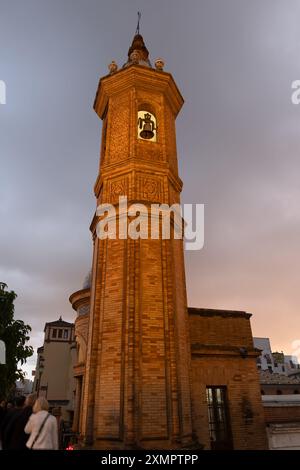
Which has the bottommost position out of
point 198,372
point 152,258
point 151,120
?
point 198,372

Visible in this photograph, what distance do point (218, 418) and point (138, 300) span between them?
14.0 ft

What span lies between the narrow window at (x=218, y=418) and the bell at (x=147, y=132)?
7.93m

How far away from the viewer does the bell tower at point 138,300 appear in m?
6.94

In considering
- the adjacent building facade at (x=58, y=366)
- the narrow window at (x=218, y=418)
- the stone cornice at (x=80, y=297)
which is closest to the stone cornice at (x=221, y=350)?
the narrow window at (x=218, y=418)

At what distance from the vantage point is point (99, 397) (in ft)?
23.6

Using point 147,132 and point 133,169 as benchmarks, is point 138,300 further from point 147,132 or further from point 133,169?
point 147,132

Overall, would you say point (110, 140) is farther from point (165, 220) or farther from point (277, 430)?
point (277, 430)

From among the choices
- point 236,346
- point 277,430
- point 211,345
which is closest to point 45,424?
point 211,345

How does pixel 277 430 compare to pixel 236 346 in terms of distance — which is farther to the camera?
pixel 236 346

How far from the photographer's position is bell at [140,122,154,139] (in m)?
10.5

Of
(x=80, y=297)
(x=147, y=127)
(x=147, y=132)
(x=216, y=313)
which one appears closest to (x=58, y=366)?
(x=80, y=297)

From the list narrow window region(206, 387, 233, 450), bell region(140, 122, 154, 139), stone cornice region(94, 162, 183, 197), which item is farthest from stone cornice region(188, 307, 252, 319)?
bell region(140, 122, 154, 139)

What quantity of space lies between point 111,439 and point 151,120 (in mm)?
9344

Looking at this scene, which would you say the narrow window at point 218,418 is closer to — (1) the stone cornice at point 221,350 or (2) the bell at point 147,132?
(1) the stone cornice at point 221,350
